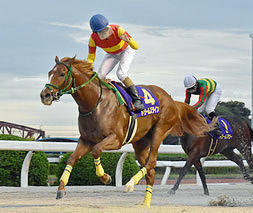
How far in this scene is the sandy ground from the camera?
550 cm

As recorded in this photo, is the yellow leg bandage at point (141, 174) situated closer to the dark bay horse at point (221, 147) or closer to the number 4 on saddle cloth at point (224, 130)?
the dark bay horse at point (221, 147)

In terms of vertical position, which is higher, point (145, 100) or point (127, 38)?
point (127, 38)

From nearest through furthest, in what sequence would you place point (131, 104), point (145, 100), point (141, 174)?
1. point (141, 174)
2. point (131, 104)
3. point (145, 100)

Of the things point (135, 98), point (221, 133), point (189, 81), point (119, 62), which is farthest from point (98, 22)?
point (221, 133)

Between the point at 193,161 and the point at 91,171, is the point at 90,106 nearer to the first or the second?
the point at 193,161

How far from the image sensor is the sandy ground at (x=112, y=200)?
5500 mm

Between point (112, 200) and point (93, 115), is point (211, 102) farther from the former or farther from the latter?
point (93, 115)

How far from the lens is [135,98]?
6.37 meters

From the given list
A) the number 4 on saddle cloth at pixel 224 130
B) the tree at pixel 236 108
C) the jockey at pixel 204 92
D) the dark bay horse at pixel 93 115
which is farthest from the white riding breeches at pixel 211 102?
the tree at pixel 236 108

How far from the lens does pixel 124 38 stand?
6.25 metres

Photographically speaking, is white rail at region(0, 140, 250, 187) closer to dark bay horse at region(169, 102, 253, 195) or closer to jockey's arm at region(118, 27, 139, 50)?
dark bay horse at region(169, 102, 253, 195)

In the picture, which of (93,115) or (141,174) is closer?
(93,115)

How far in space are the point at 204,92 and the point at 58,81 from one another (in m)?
3.93

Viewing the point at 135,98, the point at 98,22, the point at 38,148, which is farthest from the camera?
the point at 38,148
